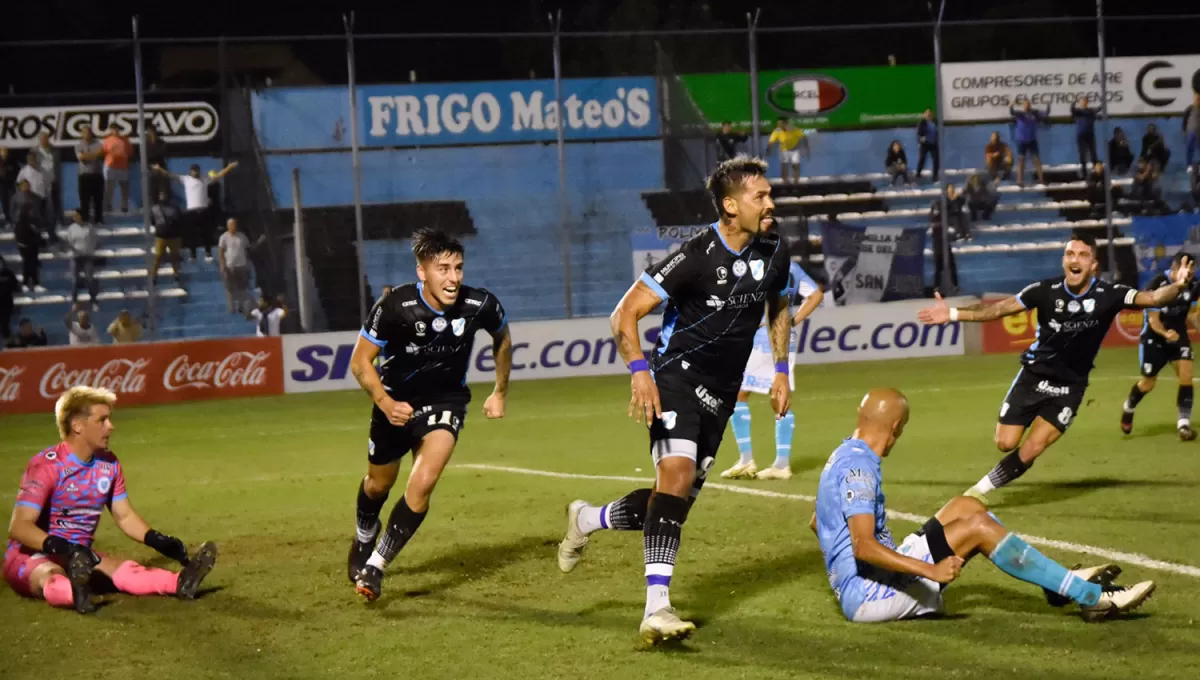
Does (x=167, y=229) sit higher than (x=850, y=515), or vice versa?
(x=167, y=229)

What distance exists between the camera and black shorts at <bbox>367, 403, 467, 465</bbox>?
8.38 meters

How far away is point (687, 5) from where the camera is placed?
46.8m

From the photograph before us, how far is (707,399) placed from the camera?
7250mm

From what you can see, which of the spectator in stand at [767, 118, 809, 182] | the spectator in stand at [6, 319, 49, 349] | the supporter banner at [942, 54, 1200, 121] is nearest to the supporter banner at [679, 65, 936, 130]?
the spectator in stand at [767, 118, 809, 182]

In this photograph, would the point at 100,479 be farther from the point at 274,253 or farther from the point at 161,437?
the point at 274,253

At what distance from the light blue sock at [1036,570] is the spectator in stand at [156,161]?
22.0 meters

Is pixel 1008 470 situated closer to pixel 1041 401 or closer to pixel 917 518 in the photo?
pixel 1041 401

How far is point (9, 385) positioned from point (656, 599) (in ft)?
59.5

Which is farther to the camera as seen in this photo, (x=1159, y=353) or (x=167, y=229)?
(x=167, y=229)

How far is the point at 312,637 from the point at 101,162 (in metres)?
21.7

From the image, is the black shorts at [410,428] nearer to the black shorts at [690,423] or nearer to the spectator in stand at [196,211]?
the black shorts at [690,423]

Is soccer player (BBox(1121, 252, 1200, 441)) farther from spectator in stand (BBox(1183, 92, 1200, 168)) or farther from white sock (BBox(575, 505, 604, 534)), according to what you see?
spectator in stand (BBox(1183, 92, 1200, 168))

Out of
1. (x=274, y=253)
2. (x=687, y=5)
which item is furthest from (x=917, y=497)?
(x=687, y=5)

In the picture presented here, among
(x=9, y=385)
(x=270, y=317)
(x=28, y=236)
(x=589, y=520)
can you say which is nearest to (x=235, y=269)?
(x=270, y=317)
